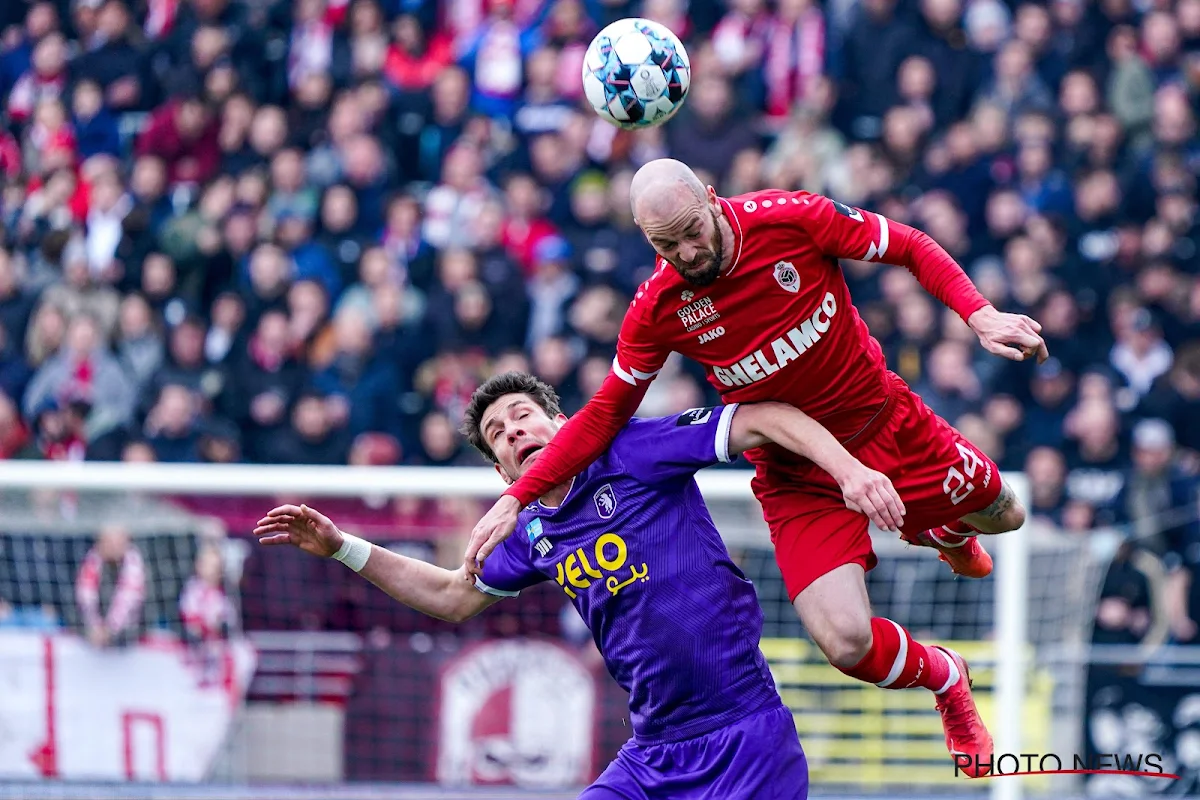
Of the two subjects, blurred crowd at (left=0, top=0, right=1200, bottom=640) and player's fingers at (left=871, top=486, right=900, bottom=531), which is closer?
player's fingers at (left=871, top=486, right=900, bottom=531)

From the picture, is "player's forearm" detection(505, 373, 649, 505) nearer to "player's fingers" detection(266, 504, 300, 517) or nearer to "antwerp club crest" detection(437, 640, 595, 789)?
"player's fingers" detection(266, 504, 300, 517)

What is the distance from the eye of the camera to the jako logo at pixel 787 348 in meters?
6.29

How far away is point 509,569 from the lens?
20.8ft

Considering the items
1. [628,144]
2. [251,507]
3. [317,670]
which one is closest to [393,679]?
[317,670]

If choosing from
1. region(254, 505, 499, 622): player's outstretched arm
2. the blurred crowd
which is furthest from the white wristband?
the blurred crowd

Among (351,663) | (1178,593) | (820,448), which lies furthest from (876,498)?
(1178,593)

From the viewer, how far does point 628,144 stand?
14648mm

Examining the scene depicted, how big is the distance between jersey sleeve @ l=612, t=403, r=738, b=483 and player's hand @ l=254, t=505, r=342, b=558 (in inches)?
40.3

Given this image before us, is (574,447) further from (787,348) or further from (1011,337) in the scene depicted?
(1011,337)

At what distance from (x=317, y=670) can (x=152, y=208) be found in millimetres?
6033

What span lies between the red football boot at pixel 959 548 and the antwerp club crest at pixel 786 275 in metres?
1.24

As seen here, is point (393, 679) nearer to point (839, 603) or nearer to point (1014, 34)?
point (839, 603)

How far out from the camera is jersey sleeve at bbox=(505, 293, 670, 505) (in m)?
6.00

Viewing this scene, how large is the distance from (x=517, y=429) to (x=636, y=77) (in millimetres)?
1358
